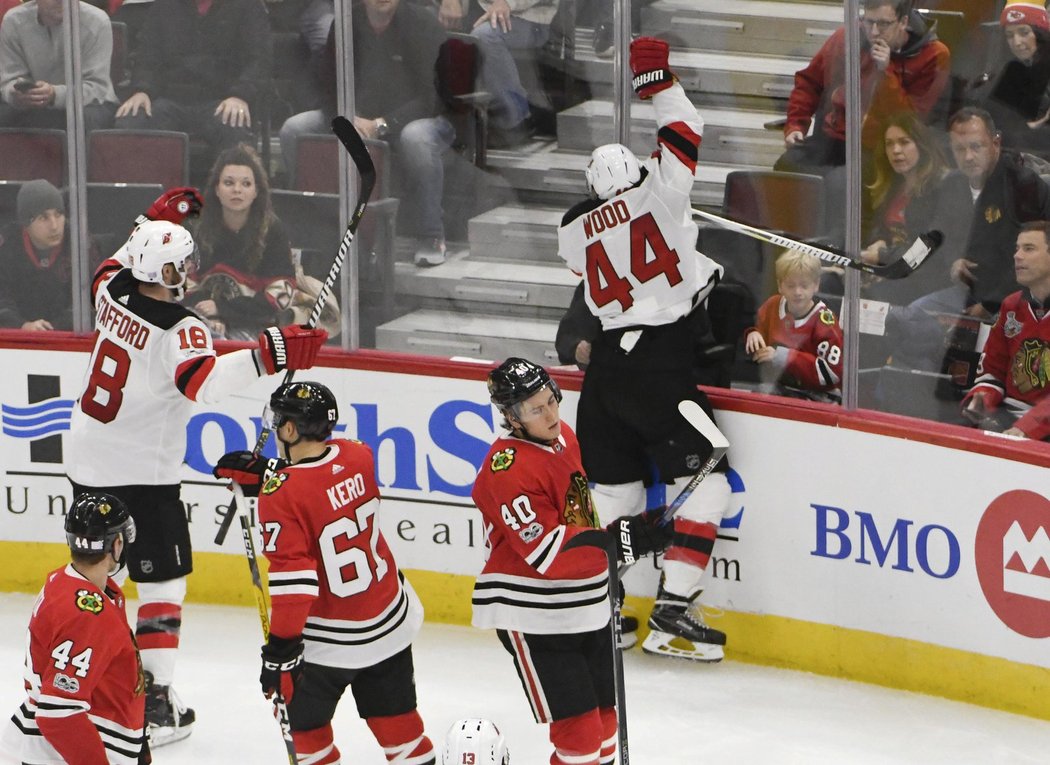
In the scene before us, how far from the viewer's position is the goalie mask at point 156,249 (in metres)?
4.41

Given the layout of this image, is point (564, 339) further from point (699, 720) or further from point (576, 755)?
point (576, 755)

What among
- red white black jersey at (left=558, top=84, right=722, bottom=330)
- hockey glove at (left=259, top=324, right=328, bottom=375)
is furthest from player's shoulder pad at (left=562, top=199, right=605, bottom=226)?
hockey glove at (left=259, top=324, right=328, bottom=375)

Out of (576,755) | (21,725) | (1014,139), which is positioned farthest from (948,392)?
(21,725)

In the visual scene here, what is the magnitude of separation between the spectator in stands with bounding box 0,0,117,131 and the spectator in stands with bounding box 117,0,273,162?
0.09 metres

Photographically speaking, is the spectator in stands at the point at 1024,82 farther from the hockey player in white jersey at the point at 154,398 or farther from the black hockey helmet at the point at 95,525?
the black hockey helmet at the point at 95,525

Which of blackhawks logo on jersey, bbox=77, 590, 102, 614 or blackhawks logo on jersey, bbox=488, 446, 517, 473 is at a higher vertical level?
blackhawks logo on jersey, bbox=488, 446, 517, 473

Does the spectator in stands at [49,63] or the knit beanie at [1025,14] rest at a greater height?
the knit beanie at [1025,14]

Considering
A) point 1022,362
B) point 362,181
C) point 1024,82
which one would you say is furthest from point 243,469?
point 1024,82

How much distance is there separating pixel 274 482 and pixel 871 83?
2135 mm

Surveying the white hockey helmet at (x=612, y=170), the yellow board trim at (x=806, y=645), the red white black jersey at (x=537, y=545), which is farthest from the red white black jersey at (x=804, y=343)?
the red white black jersey at (x=537, y=545)

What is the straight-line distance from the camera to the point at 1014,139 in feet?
15.5

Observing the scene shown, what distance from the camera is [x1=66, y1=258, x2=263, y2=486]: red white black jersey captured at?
14.5 feet

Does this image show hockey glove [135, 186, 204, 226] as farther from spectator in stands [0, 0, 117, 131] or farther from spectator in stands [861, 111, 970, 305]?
spectator in stands [861, 111, 970, 305]

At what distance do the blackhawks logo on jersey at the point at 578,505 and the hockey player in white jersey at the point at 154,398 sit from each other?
80 cm
